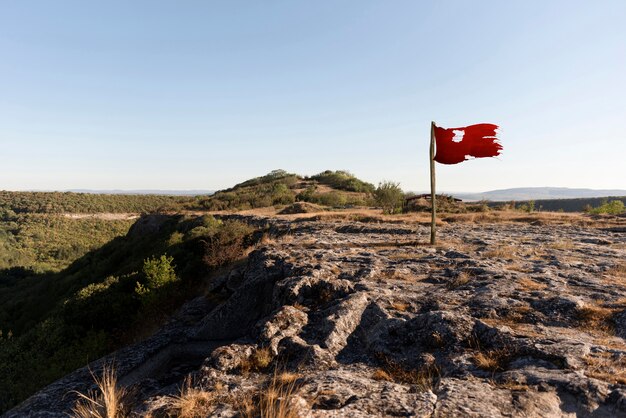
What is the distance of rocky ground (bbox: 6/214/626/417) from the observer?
11.7ft

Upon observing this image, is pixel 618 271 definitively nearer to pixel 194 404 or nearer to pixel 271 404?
pixel 271 404

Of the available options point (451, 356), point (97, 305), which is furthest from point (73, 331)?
point (451, 356)

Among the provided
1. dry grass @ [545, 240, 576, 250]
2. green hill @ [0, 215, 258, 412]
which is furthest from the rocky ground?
green hill @ [0, 215, 258, 412]

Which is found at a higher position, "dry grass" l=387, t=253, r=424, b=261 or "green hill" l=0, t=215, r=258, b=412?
"dry grass" l=387, t=253, r=424, b=261

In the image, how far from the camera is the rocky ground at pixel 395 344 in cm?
357

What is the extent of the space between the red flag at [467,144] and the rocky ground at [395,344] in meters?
3.01

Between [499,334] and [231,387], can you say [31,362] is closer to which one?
[231,387]

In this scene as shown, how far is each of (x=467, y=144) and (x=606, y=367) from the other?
7.62 meters

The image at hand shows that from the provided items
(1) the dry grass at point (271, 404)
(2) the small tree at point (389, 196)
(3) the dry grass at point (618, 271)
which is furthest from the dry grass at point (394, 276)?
(2) the small tree at point (389, 196)

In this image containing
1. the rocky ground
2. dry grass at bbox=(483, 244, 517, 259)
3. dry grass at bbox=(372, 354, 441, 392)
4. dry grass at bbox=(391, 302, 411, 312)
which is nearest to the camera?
the rocky ground

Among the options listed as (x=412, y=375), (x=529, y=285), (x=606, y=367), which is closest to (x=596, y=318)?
(x=529, y=285)

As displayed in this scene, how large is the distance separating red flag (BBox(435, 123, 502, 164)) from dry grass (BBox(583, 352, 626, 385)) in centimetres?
706

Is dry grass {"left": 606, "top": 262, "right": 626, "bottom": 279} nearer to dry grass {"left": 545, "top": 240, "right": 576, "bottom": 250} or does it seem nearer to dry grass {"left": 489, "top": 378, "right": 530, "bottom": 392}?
dry grass {"left": 545, "top": 240, "right": 576, "bottom": 250}

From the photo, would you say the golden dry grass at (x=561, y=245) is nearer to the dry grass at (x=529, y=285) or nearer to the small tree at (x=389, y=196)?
the dry grass at (x=529, y=285)
